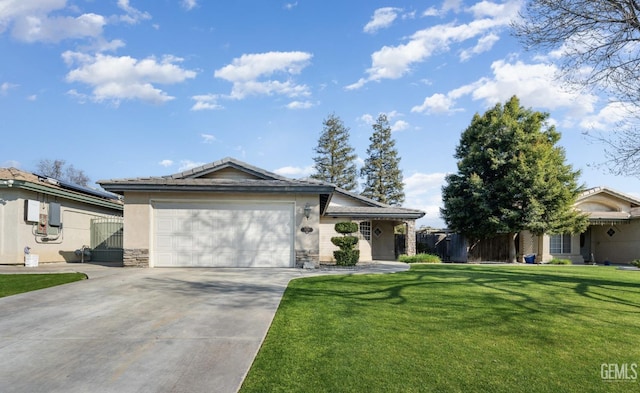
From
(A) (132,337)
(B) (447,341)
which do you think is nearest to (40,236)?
(A) (132,337)

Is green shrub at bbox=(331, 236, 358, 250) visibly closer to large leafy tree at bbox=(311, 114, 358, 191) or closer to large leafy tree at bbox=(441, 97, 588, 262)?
large leafy tree at bbox=(441, 97, 588, 262)

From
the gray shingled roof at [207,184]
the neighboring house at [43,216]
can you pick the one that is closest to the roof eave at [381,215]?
the gray shingled roof at [207,184]

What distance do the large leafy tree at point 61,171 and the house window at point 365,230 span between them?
3276 cm

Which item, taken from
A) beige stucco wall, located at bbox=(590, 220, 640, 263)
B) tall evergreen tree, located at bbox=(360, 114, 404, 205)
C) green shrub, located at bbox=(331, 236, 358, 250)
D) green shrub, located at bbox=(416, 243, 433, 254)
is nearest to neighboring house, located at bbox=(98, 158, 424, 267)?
→ green shrub, located at bbox=(331, 236, 358, 250)

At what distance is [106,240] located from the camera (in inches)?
678

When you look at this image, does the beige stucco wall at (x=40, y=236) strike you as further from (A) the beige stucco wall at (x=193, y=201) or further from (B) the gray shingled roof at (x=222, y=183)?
(A) the beige stucco wall at (x=193, y=201)

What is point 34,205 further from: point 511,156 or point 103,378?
point 511,156

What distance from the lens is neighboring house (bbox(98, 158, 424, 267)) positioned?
12.7 meters

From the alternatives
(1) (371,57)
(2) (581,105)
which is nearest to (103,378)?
(2) (581,105)

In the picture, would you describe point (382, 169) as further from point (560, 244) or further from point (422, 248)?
point (560, 244)

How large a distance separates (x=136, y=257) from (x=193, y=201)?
8.77 feet

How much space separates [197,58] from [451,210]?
16879 millimetres

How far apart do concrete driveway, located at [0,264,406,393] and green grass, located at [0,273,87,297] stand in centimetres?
55

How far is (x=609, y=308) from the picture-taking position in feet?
21.3
